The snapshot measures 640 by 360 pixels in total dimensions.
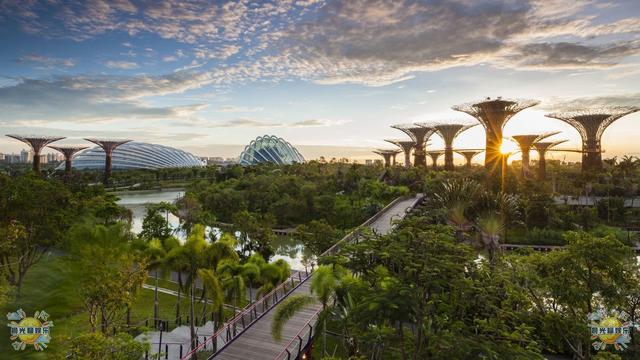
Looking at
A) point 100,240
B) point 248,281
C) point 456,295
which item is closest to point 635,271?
point 456,295

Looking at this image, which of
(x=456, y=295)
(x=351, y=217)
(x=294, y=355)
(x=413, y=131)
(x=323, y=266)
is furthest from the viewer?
(x=413, y=131)

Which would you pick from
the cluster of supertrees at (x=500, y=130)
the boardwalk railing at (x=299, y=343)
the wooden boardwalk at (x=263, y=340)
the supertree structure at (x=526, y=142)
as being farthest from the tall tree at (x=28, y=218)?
the supertree structure at (x=526, y=142)

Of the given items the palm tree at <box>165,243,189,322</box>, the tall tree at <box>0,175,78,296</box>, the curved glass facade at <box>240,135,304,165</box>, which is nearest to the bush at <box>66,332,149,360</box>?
the palm tree at <box>165,243,189,322</box>

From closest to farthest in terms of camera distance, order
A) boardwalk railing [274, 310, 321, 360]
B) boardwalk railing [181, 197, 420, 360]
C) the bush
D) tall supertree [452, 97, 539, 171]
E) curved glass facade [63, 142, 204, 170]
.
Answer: the bush < boardwalk railing [274, 310, 321, 360] < boardwalk railing [181, 197, 420, 360] < tall supertree [452, 97, 539, 171] < curved glass facade [63, 142, 204, 170]

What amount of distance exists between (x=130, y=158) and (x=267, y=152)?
131 ft

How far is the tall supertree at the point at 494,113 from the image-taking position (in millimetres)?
50781

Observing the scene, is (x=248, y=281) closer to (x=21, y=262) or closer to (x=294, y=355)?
(x=294, y=355)

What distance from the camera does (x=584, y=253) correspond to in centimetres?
942

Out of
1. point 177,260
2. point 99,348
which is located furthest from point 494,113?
point 99,348

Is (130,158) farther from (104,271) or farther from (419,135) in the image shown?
(104,271)

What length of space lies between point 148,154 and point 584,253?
123223 mm

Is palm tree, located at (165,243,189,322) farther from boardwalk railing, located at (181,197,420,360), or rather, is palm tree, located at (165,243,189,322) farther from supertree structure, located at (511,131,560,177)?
supertree structure, located at (511,131,560,177)

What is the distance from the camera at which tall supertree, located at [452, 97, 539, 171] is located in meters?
50.8

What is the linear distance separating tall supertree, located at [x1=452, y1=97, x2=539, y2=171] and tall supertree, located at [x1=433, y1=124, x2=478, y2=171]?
1492cm
